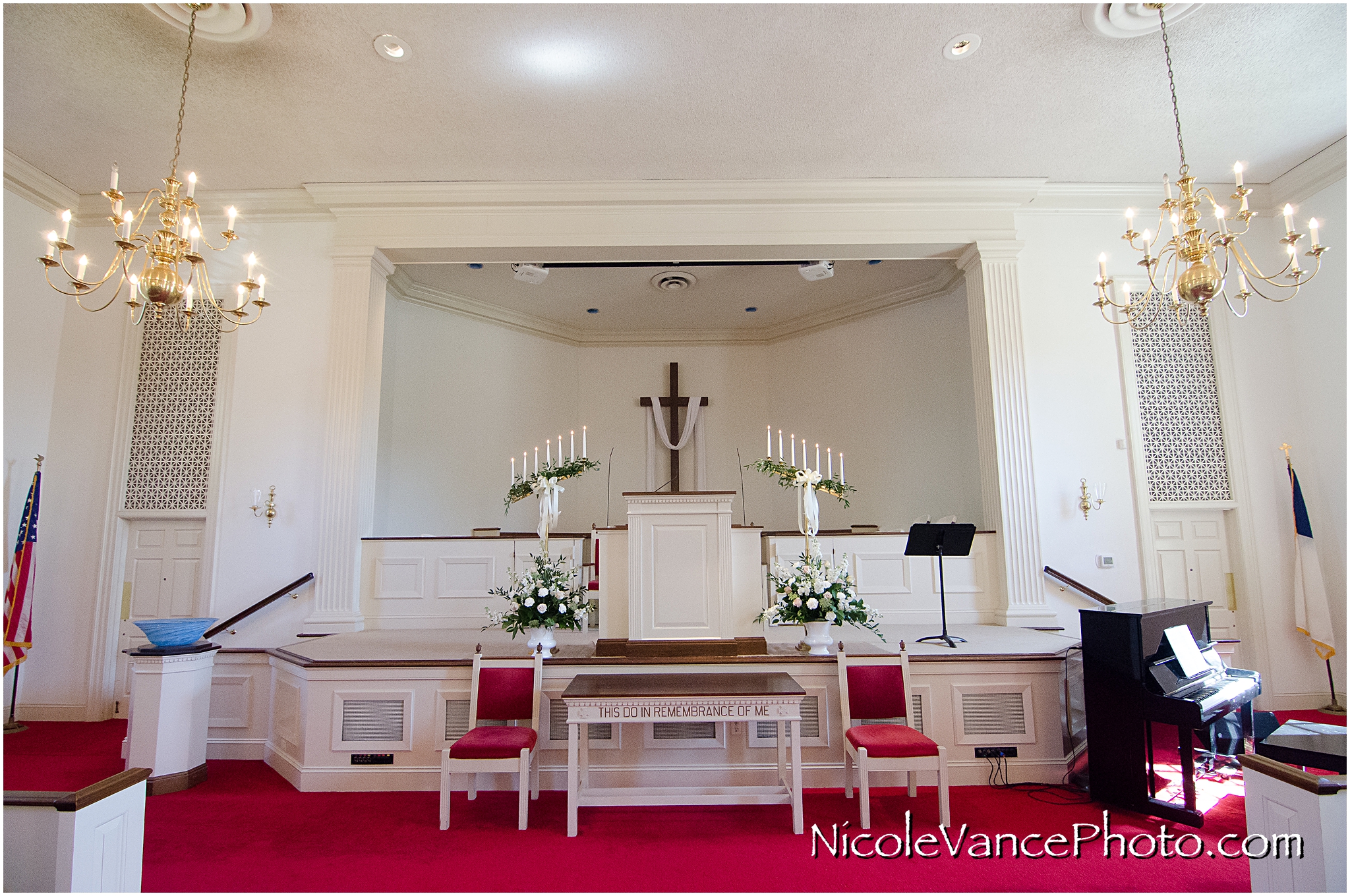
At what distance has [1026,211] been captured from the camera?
7.04 meters

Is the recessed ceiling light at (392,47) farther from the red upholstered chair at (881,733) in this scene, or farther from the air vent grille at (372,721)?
the red upholstered chair at (881,733)

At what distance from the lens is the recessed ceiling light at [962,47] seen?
4953mm

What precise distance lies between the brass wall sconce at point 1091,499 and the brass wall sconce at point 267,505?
732cm

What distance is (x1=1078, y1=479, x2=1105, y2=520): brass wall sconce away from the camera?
659cm

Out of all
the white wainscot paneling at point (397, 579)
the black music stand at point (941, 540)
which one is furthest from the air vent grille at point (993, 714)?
the white wainscot paneling at point (397, 579)

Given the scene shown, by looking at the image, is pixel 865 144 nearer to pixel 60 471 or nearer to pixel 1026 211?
pixel 1026 211

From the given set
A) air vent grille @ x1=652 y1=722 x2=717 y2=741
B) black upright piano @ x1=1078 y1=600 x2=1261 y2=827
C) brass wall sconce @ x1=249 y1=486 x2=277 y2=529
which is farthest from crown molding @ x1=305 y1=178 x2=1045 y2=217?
air vent grille @ x1=652 y1=722 x2=717 y2=741

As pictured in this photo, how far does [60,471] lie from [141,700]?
3.30 metres

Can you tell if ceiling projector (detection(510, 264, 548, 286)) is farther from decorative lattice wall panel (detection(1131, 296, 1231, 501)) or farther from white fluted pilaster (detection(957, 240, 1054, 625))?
decorative lattice wall panel (detection(1131, 296, 1231, 501))

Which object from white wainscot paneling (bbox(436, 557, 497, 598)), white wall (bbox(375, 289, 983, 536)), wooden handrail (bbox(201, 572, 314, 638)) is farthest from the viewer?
white wall (bbox(375, 289, 983, 536))

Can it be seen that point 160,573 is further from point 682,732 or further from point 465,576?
point 682,732

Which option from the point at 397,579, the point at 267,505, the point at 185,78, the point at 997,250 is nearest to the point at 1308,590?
the point at 997,250

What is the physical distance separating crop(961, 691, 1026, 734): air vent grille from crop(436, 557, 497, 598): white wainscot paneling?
4.09m

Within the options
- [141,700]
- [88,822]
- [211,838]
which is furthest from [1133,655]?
[141,700]
